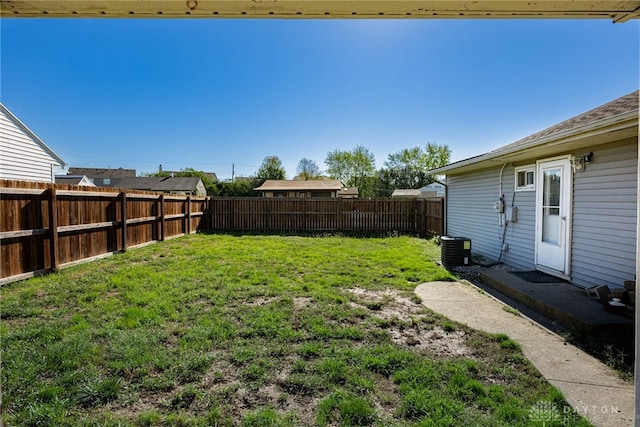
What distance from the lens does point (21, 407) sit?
1892mm

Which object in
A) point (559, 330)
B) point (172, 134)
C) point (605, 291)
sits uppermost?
point (172, 134)

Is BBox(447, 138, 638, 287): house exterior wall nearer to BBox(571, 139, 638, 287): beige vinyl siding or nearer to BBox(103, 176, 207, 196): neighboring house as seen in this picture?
BBox(571, 139, 638, 287): beige vinyl siding

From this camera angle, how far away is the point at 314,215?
12.8 meters

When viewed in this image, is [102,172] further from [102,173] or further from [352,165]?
[352,165]

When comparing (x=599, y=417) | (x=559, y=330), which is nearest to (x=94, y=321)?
(x=599, y=417)

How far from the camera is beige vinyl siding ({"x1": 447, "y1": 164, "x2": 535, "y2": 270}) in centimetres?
621

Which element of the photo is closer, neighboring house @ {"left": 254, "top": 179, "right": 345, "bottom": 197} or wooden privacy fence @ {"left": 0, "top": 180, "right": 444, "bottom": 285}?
wooden privacy fence @ {"left": 0, "top": 180, "right": 444, "bottom": 285}

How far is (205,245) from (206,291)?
433 cm

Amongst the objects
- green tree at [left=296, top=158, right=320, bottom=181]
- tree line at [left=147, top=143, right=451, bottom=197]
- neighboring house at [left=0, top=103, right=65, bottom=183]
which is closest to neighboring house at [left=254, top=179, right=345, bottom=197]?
tree line at [left=147, top=143, right=451, bottom=197]

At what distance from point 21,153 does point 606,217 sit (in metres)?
15.1

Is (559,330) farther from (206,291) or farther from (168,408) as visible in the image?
(206,291)

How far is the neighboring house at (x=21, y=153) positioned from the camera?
9.23 m

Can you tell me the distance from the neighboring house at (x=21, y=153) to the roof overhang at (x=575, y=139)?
12.9 m

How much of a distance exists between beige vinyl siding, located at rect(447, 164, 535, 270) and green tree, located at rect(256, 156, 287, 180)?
1181 inches
